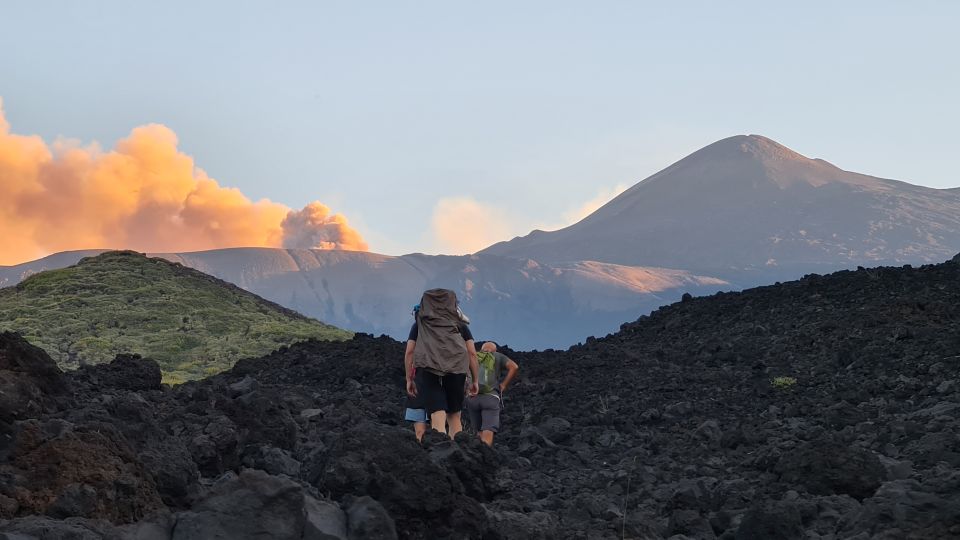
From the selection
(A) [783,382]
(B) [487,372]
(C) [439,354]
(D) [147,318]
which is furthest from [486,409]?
(D) [147,318]

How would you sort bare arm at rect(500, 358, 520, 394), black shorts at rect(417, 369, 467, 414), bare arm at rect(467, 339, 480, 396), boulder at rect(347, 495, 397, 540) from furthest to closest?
bare arm at rect(500, 358, 520, 394)
bare arm at rect(467, 339, 480, 396)
black shorts at rect(417, 369, 467, 414)
boulder at rect(347, 495, 397, 540)

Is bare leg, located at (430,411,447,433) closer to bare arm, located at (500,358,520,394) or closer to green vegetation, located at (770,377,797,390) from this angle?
bare arm, located at (500,358,520,394)

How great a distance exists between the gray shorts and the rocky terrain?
56 centimetres

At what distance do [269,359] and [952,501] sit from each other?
16.8 metres

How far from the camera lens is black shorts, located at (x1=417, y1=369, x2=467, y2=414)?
440 inches

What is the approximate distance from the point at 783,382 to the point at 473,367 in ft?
22.8

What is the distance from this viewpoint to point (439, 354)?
11023 millimetres

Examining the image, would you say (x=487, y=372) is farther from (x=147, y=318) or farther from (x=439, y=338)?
(x=147, y=318)

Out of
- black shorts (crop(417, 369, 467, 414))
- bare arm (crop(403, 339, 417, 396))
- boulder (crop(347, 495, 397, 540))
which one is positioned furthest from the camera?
black shorts (crop(417, 369, 467, 414))

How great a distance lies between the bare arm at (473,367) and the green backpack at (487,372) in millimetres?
318

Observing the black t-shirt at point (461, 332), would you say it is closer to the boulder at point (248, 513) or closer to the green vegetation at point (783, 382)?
the boulder at point (248, 513)

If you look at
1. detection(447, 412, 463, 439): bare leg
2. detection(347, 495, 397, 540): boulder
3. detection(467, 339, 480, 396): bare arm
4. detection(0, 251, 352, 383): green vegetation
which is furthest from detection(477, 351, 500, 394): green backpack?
detection(0, 251, 352, 383): green vegetation

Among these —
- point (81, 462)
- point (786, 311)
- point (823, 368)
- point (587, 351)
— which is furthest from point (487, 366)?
point (786, 311)

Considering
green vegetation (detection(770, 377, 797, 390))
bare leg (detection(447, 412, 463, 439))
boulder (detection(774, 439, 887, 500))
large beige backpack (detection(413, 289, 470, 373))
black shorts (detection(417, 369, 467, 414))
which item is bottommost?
boulder (detection(774, 439, 887, 500))
